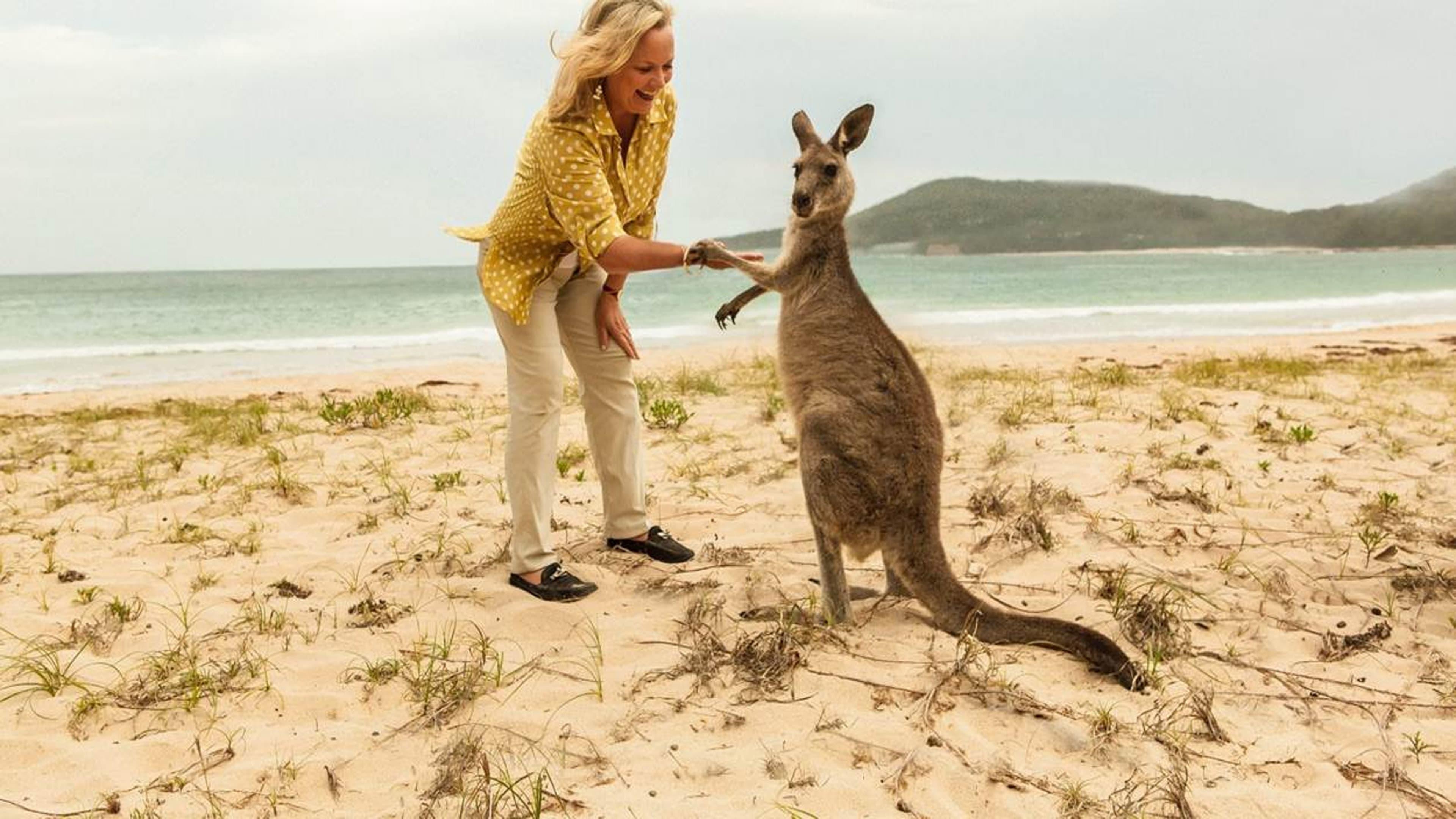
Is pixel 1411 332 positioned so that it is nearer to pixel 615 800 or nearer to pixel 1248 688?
pixel 1248 688

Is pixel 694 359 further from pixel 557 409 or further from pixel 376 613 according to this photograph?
pixel 376 613

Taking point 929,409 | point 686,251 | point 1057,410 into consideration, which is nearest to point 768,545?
point 929,409

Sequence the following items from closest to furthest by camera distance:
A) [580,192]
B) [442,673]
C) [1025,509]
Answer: [442,673] → [580,192] → [1025,509]

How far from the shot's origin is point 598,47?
3.71 meters

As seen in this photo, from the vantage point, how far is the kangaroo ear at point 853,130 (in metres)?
4.07

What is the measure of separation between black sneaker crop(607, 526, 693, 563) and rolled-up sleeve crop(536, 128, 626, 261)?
1.46 meters

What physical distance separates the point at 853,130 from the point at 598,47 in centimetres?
112

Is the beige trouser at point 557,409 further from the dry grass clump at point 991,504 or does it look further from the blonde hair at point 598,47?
the dry grass clump at point 991,504

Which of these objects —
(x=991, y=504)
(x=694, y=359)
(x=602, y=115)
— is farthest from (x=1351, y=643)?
(x=694, y=359)

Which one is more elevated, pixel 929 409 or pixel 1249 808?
pixel 929 409

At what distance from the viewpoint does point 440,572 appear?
174 inches

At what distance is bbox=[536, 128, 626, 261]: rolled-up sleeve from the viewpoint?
378 cm

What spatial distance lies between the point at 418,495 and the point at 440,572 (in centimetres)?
120

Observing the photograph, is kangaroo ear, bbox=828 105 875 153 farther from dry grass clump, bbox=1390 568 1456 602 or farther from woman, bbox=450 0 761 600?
dry grass clump, bbox=1390 568 1456 602
